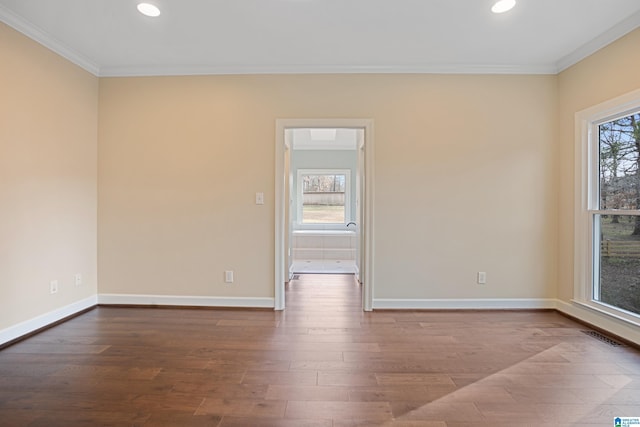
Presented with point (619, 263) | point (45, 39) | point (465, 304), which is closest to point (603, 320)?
point (619, 263)

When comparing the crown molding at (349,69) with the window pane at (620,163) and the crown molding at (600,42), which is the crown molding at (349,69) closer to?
the crown molding at (600,42)

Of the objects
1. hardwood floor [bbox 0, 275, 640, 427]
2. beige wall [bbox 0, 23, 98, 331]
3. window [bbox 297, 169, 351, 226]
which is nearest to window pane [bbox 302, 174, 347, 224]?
window [bbox 297, 169, 351, 226]

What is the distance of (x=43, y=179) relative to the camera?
2.79m

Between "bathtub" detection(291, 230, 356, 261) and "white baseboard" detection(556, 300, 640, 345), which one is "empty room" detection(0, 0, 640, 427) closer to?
"white baseboard" detection(556, 300, 640, 345)

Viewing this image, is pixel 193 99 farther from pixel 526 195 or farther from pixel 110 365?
pixel 526 195

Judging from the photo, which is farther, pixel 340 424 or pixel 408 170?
pixel 408 170

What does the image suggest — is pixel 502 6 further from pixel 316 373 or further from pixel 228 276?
pixel 228 276

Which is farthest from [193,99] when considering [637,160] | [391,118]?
[637,160]

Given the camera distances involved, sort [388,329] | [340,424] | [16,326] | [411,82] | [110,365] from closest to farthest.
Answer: [340,424] < [110,365] < [16,326] < [388,329] < [411,82]

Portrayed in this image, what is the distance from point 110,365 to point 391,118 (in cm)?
317

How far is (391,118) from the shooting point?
3330 millimetres

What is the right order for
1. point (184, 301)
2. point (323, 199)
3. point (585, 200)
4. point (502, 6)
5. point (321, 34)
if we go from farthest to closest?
point (323, 199) → point (184, 301) → point (585, 200) → point (321, 34) → point (502, 6)

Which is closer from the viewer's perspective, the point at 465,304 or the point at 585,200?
the point at 585,200

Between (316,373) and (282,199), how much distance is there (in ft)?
5.85
